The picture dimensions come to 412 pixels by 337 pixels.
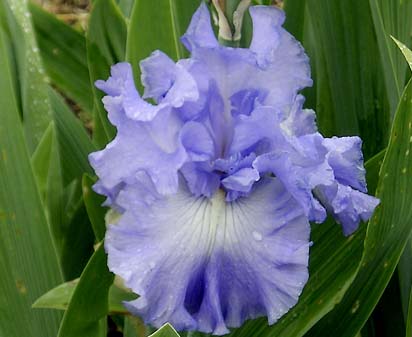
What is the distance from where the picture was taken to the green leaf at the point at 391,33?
0.85m

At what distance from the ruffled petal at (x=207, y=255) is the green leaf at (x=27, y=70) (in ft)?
1.59

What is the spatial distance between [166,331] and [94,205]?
384mm

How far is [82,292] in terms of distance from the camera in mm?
711

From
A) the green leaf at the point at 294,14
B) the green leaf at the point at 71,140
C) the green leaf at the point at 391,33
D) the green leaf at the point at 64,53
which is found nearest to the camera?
the green leaf at the point at 391,33

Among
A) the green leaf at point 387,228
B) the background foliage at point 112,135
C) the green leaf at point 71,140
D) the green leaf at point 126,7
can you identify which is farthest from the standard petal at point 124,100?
the green leaf at point 126,7

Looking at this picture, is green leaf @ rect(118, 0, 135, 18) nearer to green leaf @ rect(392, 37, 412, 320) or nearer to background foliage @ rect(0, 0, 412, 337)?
background foliage @ rect(0, 0, 412, 337)

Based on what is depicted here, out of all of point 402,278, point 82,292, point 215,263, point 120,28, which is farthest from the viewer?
point 120,28

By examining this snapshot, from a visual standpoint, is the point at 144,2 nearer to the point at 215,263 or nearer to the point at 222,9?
the point at 222,9

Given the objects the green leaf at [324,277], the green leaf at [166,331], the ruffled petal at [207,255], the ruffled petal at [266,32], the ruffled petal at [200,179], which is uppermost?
the ruffled petal at [266,32]

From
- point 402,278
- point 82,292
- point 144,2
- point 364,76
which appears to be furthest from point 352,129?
point 82,292

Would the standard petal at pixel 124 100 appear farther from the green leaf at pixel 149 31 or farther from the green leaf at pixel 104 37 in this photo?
the green leaf at pixel 104 37

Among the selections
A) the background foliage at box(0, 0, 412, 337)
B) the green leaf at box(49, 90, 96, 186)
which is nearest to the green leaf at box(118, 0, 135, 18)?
the background foliage at box(0, 0, 412, 337)

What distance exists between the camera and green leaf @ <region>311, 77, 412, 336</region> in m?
0.72

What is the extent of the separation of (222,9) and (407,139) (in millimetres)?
206
